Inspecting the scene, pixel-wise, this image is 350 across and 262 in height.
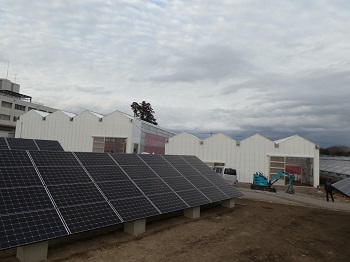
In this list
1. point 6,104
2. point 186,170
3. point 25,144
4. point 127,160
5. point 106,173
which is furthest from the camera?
point 6,104

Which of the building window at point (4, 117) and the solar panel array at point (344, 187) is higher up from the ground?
the building window at point (4, 117)

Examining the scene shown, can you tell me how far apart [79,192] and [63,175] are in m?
0.99

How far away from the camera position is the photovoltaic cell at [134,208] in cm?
941

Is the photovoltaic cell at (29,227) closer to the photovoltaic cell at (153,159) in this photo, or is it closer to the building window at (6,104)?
the photovoltaic cell at (153,159)

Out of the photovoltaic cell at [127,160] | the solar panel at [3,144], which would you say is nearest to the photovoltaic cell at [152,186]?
the photovoltaic cell at [127,160]

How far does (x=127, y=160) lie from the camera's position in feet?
43.6

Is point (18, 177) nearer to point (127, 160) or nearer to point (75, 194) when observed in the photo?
point (75, 194)

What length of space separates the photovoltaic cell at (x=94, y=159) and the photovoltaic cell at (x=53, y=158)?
378 mm

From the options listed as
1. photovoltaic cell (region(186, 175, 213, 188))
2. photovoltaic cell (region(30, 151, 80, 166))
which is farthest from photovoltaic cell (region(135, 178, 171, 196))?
photovoltaic cell (region(30, 151, 80, 166))

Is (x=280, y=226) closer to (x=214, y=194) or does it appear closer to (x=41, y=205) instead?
(x=214, y=194)

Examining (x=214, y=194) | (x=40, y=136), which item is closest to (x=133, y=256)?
(x=214, y=194)

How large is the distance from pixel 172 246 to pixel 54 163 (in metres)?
5.35

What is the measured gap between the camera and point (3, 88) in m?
83.1

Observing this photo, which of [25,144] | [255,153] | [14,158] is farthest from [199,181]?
[255,153]
